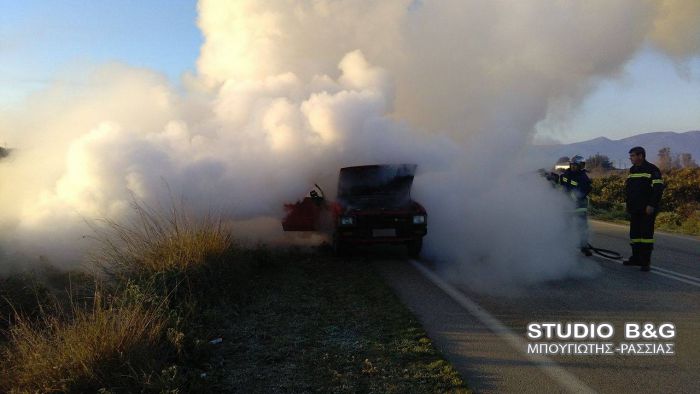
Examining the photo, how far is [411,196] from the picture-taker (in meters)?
10.2

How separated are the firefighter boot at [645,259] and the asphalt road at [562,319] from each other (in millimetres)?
162

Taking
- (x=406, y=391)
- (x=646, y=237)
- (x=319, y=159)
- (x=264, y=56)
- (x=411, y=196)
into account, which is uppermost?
(x=264, y=56)

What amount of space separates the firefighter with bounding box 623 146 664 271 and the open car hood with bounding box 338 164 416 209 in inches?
146

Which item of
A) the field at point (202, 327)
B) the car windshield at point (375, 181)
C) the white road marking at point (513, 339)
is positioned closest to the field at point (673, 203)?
the car windshield at point (375, 181)

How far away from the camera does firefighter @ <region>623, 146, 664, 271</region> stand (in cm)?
843

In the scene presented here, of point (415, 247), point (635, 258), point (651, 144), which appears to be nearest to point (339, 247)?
point (415, 247)

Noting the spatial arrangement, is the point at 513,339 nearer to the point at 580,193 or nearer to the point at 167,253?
the point at 167,253

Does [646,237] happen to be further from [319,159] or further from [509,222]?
[319,159]

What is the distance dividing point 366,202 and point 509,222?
8.38 ft

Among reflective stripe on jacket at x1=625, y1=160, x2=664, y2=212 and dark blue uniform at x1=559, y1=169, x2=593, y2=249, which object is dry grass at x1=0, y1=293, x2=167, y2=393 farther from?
dark blue uniform at x1=559, y1=169, x2=593, y2=249

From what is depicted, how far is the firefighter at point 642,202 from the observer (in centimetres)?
843

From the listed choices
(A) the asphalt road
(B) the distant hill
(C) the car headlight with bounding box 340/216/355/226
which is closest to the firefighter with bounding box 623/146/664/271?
(A) the asphalt road

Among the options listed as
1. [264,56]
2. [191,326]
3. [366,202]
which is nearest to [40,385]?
[191,326]

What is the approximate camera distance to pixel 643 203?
28.4 ft
